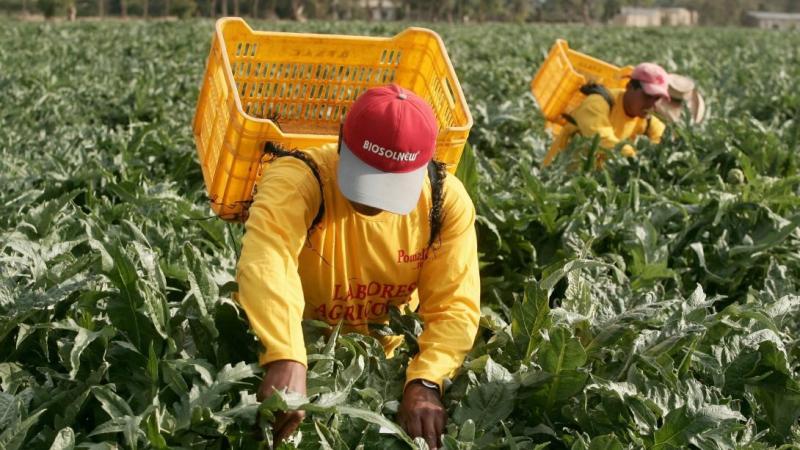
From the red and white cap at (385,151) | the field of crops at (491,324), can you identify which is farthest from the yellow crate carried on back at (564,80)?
the red and white cap at (385,151)

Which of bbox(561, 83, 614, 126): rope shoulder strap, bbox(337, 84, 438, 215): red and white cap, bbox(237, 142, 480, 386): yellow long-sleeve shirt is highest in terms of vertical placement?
bbox(337, 84, 438, 215): red and white cap

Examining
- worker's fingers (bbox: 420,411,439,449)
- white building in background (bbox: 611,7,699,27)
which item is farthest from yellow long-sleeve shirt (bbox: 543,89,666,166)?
white building in background (bbox: 611,7,699,27)

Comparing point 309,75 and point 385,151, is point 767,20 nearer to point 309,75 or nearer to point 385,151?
point 309,75

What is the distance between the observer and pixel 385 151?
9.46ft

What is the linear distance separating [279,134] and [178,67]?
1210 centimetres

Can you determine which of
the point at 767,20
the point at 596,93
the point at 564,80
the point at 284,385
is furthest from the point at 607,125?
the point at 767,20

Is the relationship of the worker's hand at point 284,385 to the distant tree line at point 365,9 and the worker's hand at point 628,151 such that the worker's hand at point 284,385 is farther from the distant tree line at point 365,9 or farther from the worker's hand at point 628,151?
the distant tree line at point 365,9

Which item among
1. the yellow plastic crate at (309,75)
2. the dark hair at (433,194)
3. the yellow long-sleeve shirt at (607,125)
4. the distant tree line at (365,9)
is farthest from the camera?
the distant tree line at (365,9)

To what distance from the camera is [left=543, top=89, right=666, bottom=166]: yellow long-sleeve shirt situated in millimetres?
6754

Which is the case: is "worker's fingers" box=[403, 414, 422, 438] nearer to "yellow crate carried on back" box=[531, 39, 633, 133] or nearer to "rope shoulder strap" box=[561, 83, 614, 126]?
"rope shoulder strap" box=[561, 83, 614, 126]

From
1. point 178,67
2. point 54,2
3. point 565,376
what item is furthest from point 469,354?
point 54,2

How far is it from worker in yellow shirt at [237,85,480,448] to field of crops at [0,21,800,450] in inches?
3.8

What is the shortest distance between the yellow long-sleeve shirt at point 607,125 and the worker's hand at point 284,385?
13.9 feet

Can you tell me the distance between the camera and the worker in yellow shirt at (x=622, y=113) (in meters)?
6.79
